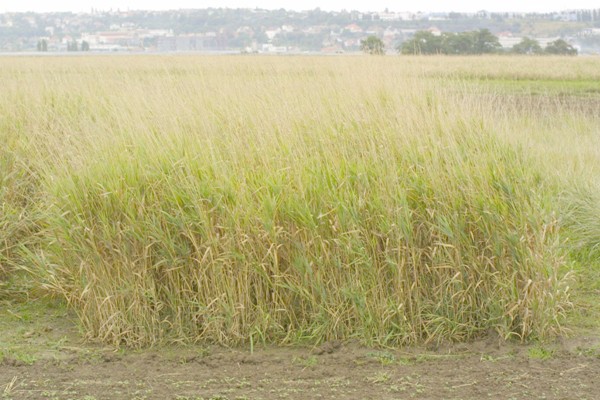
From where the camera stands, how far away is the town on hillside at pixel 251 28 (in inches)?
2813

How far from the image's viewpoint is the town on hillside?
71438 mm

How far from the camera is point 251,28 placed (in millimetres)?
81562

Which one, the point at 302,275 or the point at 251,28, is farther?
the point at 251,28

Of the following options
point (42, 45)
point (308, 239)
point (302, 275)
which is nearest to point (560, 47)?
point (42, 45)

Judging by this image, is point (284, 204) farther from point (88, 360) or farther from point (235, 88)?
point (235, 88)

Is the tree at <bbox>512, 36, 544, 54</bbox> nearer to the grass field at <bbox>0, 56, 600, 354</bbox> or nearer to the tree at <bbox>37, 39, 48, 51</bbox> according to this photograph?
the tree at <bbox>37, 39, 48, 51</bbox>

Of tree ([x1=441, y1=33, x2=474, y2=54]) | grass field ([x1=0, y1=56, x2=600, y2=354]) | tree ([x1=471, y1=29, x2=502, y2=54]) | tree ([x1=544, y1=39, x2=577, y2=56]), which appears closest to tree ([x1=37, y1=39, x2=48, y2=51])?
tree ([x1=441, y1=33, x2=474, y2=54])

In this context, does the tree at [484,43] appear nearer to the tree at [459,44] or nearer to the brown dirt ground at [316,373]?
the tree at [459,44]

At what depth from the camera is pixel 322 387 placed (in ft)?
17.3

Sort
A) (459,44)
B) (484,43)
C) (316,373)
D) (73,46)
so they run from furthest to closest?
(73,46) → (484,43) → (459,44) → (316,373)

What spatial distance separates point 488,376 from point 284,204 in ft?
6.04

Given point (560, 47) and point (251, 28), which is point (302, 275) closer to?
point (560, 47)

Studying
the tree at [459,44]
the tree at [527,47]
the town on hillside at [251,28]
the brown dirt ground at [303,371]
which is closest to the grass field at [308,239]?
the brown dirt ground at [303,371]

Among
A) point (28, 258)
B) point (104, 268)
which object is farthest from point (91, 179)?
point (28, 258)
